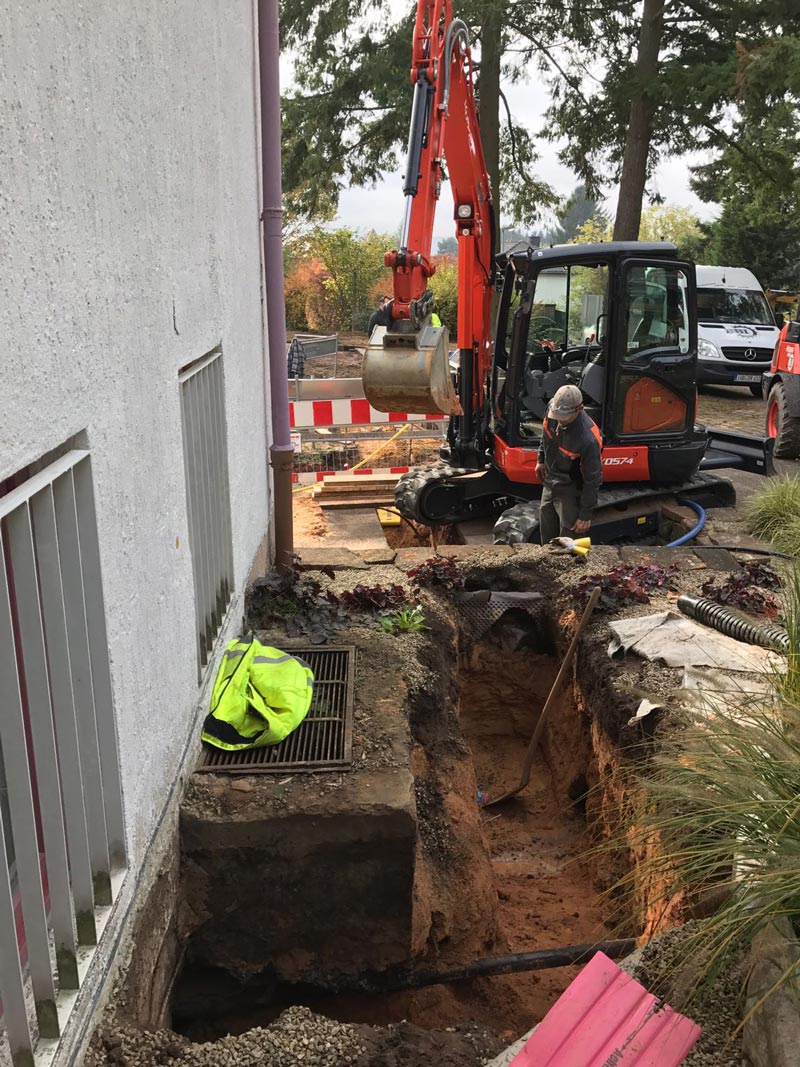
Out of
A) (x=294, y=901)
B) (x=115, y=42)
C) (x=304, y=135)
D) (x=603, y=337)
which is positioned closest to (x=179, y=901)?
→ (x=294, y=901)

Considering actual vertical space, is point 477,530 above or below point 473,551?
below

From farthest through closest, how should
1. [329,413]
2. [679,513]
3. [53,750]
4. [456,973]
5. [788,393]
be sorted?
1. [788,393]
2. [329,413]
3. [679,513]
4. [456,973]
5. [53,750]

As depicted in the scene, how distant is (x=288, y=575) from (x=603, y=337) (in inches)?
154

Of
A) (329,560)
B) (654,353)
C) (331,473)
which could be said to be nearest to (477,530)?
(654,353)

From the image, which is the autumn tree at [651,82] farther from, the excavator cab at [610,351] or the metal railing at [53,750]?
the metal railing at [53,750]

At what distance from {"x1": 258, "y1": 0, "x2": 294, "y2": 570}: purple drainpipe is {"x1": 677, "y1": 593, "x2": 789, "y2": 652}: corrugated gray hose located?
2790 millimetres

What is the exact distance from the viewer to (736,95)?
1298 cm

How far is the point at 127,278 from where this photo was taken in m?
2.81

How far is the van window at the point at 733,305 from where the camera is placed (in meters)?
18.0

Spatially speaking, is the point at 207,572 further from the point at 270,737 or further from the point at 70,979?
the point at 70,979

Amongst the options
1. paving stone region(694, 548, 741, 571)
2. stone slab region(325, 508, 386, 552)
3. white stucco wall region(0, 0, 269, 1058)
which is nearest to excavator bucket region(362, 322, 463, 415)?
white stucco wall region(0, 0, 269, 1058)

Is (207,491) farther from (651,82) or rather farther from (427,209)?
(651,82)

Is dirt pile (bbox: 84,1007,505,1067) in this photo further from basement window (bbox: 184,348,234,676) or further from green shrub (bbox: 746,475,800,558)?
green shrub (bbox: 746,475,800,558)

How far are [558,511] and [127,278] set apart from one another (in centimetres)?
534
